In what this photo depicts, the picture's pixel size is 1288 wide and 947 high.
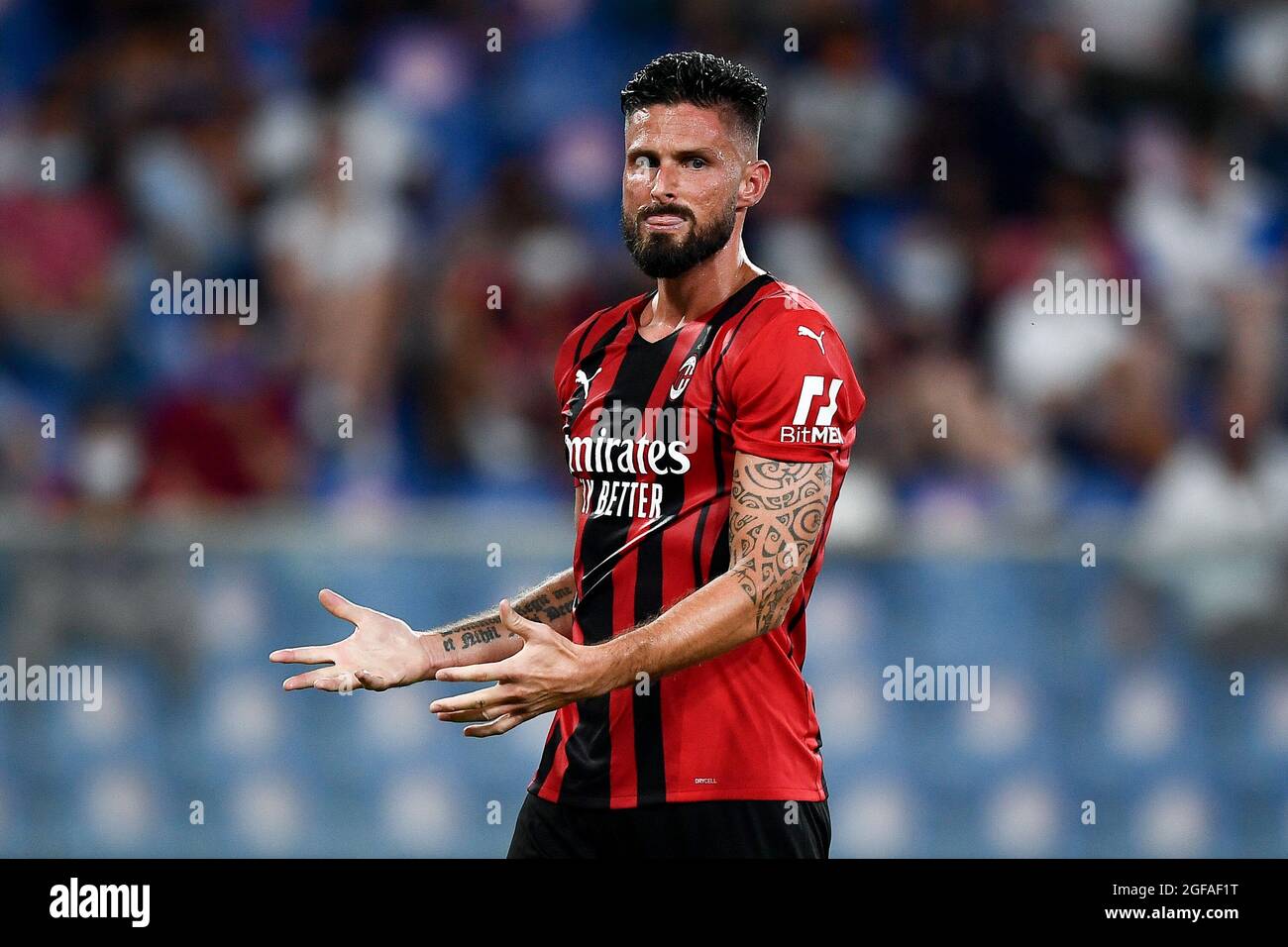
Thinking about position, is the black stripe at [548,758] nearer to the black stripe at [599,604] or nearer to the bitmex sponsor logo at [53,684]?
the black stripe at [599,604]

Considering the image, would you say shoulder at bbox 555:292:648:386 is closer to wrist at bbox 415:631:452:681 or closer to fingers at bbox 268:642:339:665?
wrist at bbox 415:631:452:681

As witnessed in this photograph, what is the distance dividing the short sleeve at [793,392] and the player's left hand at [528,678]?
2.15ft

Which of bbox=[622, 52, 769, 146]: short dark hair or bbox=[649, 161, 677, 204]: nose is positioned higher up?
bbox=[622, 52, 769, 146]: short dark hair

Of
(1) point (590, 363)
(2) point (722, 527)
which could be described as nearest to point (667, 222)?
(1) point (590, 363)

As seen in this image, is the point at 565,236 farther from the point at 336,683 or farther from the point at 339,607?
the point at 336,683

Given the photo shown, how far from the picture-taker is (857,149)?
8281mm

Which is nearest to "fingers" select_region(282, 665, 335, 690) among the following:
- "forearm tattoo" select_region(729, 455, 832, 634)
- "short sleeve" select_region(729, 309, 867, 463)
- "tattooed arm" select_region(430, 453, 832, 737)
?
"tattooed arm" select_region(430, 453, 832, 737)

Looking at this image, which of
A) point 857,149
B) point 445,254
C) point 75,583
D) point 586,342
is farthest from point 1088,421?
point 75,583

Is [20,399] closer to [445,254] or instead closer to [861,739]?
[445,254]

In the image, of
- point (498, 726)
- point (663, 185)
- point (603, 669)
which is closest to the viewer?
point (603, 669)

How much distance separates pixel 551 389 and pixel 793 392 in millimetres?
3786

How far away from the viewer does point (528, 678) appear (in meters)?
3.43

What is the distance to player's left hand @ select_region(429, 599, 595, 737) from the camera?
343 centimetres

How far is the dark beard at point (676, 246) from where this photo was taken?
13.2ft
